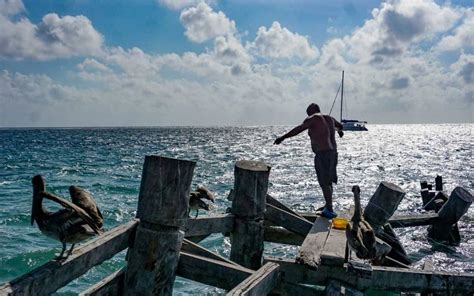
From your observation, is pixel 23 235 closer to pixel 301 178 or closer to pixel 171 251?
pixel 171 251

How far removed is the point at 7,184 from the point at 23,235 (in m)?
14.9

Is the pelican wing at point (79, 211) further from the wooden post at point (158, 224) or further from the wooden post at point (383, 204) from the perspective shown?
the wooden post at point (383, 204)

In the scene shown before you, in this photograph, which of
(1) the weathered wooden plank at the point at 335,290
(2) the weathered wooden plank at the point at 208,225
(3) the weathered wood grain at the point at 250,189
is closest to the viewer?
(1) the weathered wooden plank at the point at 335,290

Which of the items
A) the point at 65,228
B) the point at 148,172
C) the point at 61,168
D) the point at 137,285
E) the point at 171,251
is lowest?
the point at 61,168

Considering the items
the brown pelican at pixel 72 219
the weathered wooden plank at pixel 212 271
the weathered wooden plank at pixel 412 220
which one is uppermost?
the brown pelican at pixel 72 219

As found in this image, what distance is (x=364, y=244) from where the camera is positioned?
549 cm

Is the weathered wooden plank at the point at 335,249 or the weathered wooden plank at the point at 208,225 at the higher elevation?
the weathered wooden plank at the point at 208,225

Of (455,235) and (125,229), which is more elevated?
(125,229)

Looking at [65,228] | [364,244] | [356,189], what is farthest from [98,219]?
[356,189]

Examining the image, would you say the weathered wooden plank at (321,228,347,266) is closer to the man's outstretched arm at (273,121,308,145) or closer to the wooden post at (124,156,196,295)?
the wooden post at (124,156,196,295)

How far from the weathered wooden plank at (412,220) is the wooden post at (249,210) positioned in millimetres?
5944

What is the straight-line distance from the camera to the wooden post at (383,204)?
7.96 metres

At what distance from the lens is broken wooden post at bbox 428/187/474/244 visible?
12.8m

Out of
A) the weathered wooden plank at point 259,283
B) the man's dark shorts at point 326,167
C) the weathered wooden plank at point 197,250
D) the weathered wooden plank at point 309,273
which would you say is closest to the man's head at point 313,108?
the man's dark shorts at point 326,167
